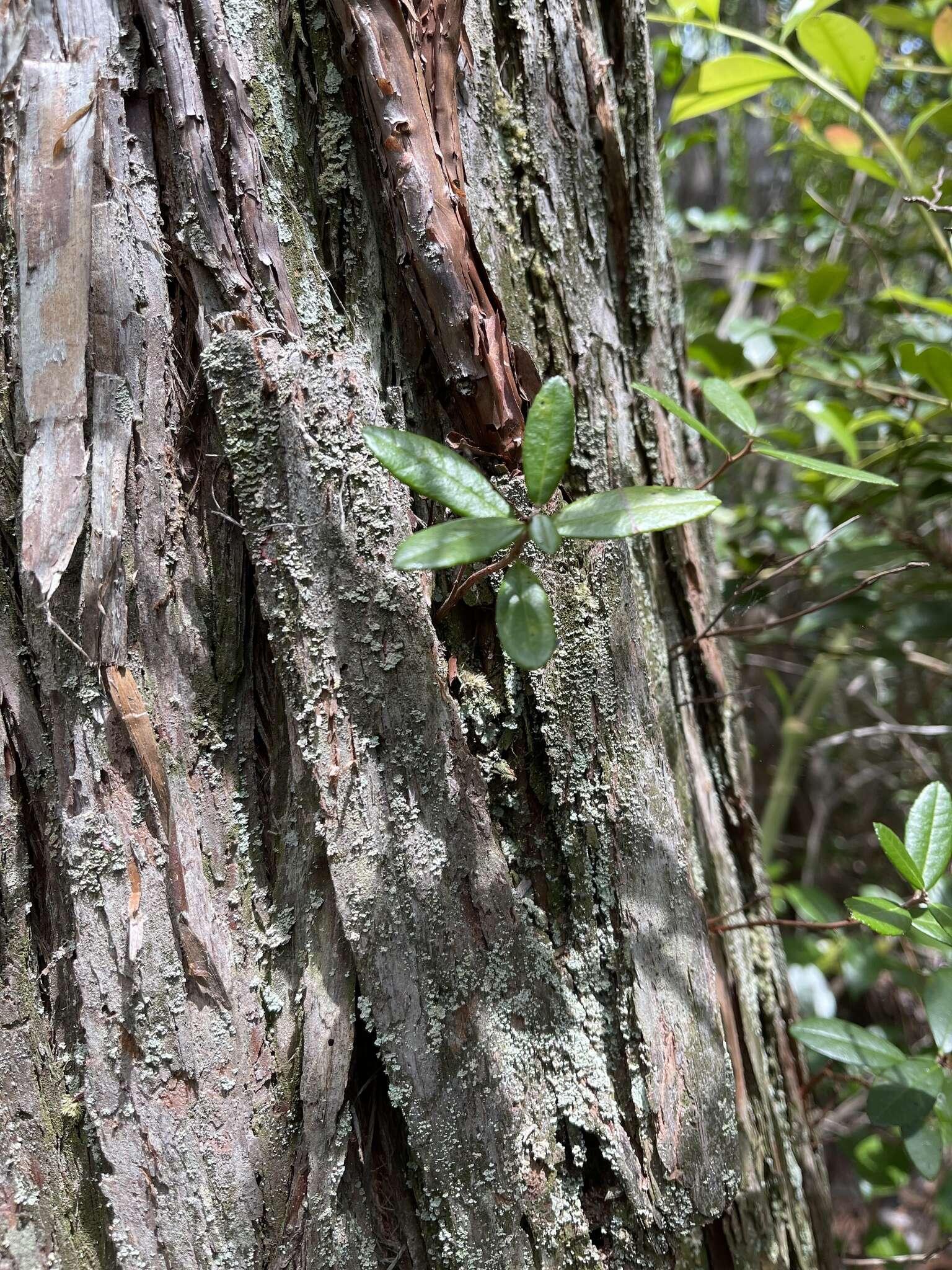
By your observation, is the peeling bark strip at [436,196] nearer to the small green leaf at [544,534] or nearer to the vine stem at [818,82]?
the small green leaf at [544,534]

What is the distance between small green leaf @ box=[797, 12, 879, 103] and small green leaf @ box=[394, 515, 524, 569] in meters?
0.83

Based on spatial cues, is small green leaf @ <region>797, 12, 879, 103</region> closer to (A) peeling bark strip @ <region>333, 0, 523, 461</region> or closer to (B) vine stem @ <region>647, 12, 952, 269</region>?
(B) vine stem @ <region>647, 12, 952, 269</region>

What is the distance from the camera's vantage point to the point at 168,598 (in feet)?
2.07

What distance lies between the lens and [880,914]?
2.34 ft

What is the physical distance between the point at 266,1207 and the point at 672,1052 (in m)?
0.33

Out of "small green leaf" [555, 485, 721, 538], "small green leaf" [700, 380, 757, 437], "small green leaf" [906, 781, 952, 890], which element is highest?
"small green leaf" [700, 380, 757, 437]

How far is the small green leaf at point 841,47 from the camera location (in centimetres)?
93

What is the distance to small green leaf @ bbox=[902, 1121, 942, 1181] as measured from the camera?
2.57 ft

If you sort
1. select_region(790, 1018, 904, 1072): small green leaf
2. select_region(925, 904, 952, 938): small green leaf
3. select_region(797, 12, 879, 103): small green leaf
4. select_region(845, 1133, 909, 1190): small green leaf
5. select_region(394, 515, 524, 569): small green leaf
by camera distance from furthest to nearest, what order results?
1. select_region(845, 1133, 909, 1190): small green leaf
2. select_region(797, 12, 879, 103): small green leaf
3. select_region(790, 1018, 904, 1072): small green leaf
4. select_region(925, 904, 952, 938): small green leaf
5. select_region(394, 515, 524, 569): small green leaf

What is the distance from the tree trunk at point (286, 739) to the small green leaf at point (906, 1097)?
0.25m

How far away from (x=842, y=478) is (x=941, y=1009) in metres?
0.69

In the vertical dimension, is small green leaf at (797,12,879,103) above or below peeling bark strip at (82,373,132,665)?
above

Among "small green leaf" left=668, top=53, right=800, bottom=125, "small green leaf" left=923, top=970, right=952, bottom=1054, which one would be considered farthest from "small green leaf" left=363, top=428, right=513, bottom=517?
"small green leaf" left=668, top=53, right=800, bottom=125

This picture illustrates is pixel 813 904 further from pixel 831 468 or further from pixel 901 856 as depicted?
pixel 831 468
